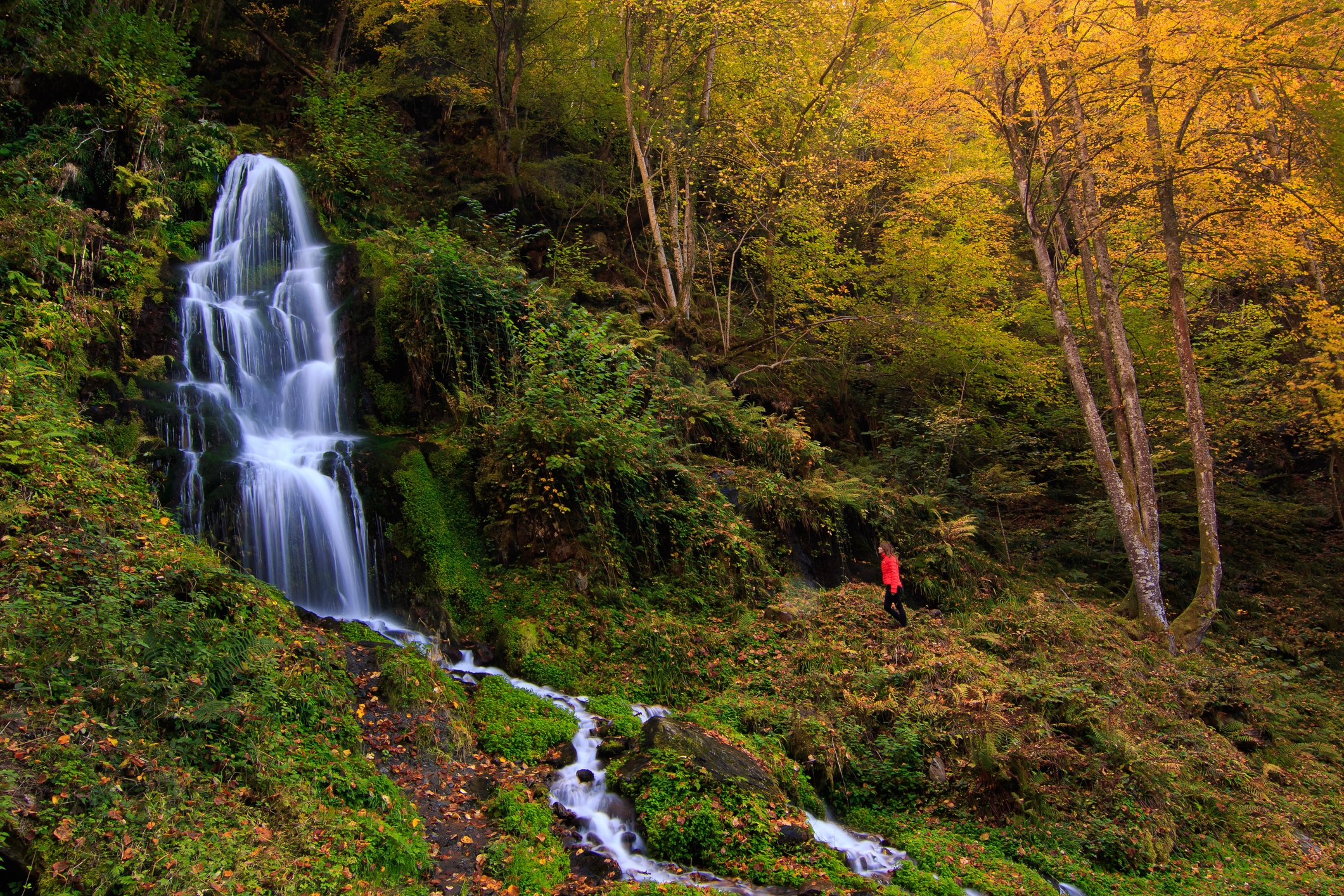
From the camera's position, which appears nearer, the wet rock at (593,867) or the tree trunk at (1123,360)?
the wet rock at (593,867)

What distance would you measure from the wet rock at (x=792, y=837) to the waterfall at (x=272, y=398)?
493cm

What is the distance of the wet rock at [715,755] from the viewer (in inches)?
243

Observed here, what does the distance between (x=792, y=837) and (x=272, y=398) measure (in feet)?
26.9

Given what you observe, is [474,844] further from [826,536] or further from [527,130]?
[527,130]

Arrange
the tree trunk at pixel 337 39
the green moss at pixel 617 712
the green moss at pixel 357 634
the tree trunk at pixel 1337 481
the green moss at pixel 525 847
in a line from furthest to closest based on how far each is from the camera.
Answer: the tree trunk at pixel 337 39 → the tree trunk at pixel 1337 481 → the green moss at pixel 357 634 → the green moss at pixel 617 712 → the green moss at pixel 525 847

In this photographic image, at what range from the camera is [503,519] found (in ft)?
29.4

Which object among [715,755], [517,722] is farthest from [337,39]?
[715,755]

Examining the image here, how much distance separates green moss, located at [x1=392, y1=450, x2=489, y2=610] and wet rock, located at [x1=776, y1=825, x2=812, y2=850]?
4103 mm

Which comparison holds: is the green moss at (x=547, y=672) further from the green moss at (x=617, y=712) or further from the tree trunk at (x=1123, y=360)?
the tree trunk at (x=1123, y=360)

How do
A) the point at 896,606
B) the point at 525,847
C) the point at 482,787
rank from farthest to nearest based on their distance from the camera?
the point at 896,606 → the point at 482,787 → the point at 525,847

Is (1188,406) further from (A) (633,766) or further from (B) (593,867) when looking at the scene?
(B) (593,867)

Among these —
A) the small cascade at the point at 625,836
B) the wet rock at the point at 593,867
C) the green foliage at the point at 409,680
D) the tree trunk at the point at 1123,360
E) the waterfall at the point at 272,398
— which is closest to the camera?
the wet rock at the point at 593,867

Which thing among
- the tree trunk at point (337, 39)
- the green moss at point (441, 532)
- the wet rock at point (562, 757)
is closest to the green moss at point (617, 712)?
the wet rock at point (562, 757)

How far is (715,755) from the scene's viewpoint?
6.32 metres
